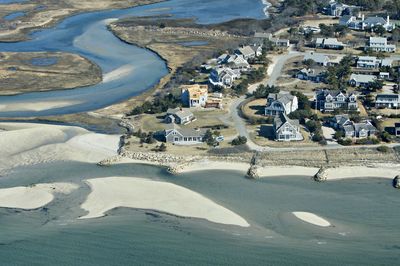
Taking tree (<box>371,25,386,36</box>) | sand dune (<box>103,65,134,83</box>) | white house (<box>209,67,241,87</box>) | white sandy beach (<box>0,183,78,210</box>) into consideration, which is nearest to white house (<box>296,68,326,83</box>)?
white house (<box>209,67,241,87</box>)

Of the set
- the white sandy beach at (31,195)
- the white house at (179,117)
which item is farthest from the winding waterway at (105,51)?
the white sandy beach at (31,195)

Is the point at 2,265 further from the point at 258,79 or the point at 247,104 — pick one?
the point at 258,79

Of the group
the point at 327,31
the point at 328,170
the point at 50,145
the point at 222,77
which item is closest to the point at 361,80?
the point at 222,77

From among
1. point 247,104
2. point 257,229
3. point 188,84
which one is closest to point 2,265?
point 257,229

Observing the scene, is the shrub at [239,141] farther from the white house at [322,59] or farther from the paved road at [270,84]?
the white house at [322,59]

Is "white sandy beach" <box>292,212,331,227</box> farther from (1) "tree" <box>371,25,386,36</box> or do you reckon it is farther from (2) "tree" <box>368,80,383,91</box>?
(1) "tree" <box>371,25,386,36</box>

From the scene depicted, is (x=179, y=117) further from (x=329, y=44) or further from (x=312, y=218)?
(x=329, y=44)
